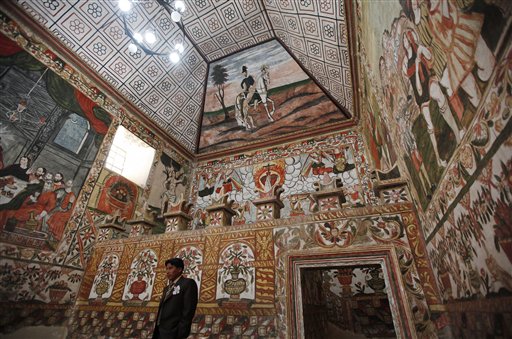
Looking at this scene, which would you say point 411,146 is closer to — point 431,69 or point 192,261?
point 431,69

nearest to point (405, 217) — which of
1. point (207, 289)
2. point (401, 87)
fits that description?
point (401, 87)

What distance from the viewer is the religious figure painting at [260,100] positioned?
23.4ft

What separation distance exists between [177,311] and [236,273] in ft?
3.65

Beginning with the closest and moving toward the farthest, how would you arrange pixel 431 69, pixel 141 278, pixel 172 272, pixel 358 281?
pixel 431 69, pixel 172 272, pixel 141 278, pixel 358 281

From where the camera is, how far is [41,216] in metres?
4.55

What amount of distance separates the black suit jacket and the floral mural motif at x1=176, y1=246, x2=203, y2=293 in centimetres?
108

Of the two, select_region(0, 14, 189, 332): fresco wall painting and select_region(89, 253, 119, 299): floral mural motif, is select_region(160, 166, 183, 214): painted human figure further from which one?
select_region(89, 253, 119, 299): floral mural motif

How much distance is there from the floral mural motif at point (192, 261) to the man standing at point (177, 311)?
3.40 feet

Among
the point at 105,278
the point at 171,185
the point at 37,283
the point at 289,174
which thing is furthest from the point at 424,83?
the point at 171,185

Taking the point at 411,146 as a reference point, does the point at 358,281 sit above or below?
below

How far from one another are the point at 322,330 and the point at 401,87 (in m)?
3.61

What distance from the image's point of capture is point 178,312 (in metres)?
2.53

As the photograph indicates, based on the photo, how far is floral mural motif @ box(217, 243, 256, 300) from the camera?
3371 millimetres

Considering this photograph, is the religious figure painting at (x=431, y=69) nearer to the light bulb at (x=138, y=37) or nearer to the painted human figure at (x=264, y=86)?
the painted human figure at (x=264, y=86)
